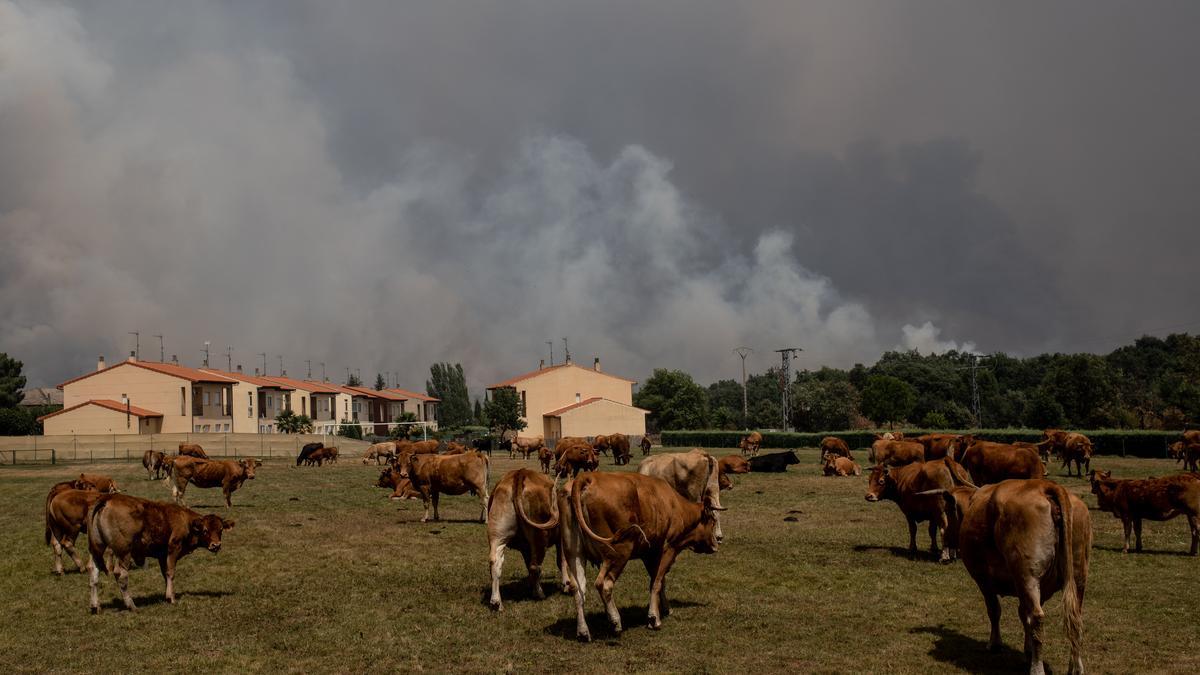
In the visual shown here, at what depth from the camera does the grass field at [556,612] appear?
388 inches

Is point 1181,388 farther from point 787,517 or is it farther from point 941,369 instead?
point 787,517

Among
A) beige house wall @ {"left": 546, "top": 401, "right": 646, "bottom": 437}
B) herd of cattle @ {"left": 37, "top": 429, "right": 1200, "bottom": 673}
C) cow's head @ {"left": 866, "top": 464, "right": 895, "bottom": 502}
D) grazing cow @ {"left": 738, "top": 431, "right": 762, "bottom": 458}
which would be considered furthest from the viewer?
beige house wall @ {"left": 546, "top": 401, "right": 646, "bottom": 437}

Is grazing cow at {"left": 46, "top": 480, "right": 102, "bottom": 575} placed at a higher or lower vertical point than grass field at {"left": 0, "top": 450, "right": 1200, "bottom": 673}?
higher

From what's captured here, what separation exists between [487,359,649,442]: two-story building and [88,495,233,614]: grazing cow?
261ft

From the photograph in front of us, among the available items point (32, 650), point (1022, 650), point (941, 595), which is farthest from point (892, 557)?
point (32, 650)

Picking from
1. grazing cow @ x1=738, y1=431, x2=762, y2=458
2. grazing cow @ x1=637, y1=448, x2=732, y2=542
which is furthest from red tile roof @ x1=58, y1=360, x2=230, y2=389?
grazing cow @ x1=637, y1=448, x2=732, y2=542

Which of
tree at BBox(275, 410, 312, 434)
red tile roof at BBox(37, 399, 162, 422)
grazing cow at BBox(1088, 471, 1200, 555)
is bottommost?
grazing cow at BBox(1088, 471, 1200, 555)

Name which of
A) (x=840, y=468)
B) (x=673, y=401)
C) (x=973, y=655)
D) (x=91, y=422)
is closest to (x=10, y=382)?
(x=91, y=422)

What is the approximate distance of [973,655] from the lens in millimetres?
9695

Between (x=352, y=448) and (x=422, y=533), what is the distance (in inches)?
2180

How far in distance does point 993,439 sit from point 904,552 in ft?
163

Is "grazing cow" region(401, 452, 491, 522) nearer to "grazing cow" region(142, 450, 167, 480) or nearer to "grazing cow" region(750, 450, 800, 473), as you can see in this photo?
"grazing cow" region(142, 450, 167, 480)

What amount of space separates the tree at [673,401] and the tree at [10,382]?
76102 mm

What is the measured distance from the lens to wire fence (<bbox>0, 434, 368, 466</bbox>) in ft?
203
